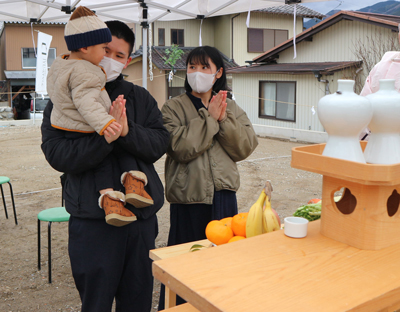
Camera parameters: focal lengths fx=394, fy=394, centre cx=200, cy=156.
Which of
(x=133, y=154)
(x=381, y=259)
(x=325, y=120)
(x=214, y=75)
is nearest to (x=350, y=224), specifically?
(x=381, y=259)

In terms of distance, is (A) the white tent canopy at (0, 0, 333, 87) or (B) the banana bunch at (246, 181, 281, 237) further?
(A) the white tent canopy at (0, 0, 333, 87)

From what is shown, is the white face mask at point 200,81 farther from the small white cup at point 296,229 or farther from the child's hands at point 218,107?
the small white cup at point 296,229

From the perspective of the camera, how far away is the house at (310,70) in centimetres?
1234

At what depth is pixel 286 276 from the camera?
1.15 m

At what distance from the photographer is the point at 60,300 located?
10.6 ft

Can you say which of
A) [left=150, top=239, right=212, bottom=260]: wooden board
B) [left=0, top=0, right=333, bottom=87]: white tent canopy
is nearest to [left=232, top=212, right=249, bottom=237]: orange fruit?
[left=150, top=239, right=212, bottom=260]: wooden board

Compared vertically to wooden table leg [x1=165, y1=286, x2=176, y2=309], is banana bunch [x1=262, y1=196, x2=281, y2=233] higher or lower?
higher

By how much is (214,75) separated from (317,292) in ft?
5.87

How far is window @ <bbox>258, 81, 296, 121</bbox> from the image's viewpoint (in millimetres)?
14461

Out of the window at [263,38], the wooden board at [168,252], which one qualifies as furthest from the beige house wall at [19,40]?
the wooden board at [168,252]

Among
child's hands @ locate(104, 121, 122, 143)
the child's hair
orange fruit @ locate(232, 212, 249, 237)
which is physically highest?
the child's hair

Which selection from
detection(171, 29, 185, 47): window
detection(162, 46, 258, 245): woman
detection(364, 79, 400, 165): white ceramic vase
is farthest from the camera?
detection(171, 29, 185, 47): window

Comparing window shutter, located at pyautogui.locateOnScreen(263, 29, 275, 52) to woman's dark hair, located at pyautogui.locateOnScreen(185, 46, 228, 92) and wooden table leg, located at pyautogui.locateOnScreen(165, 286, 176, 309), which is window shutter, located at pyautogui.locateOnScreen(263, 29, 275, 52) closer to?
woman's dark hair, located at pyautogui.locateOnScreen(185, 46, 228, 92)

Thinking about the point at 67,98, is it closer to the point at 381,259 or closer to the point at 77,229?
the point at 77,229
